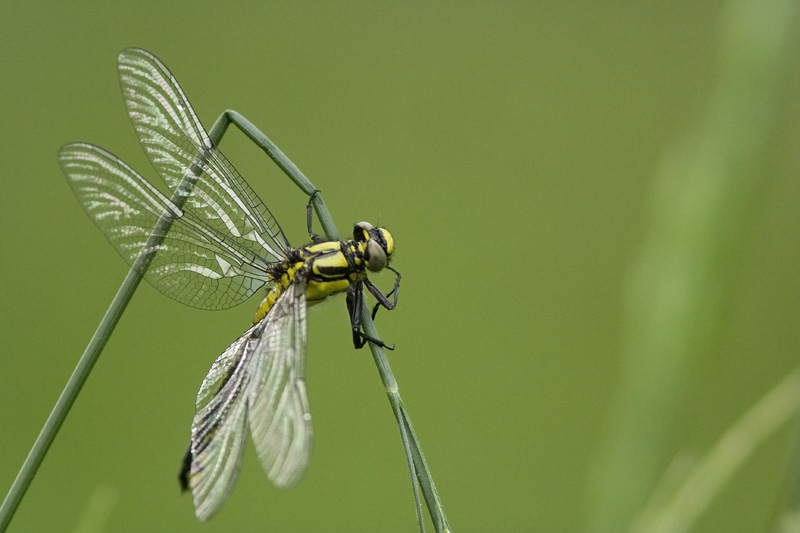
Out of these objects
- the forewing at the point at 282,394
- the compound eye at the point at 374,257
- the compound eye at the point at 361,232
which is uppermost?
the compound eye at the point at 361,232

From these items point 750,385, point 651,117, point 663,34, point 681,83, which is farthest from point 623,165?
point 750,385

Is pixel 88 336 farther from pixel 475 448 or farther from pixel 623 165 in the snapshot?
pixel 623 165

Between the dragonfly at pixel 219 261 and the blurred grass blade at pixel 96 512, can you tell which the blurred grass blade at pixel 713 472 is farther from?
the blurred grass blade at pixel 96 512

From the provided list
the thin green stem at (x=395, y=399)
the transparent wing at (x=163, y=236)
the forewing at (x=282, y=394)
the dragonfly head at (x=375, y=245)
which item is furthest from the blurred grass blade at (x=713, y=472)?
the transparent wing at (x=163, y=236)

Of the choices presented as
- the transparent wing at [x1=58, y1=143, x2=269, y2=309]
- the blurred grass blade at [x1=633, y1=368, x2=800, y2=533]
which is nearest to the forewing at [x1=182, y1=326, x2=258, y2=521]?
the transparent wing at [x1=58, y1=143, x2=269, y2=309]

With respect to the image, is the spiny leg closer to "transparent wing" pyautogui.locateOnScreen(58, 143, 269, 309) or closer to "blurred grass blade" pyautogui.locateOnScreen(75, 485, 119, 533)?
"transparent wing" pyautogui.locateOnScreen(58, 143, 269, 309)

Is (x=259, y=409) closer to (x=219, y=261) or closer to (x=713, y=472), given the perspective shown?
(x=219, y=261)
